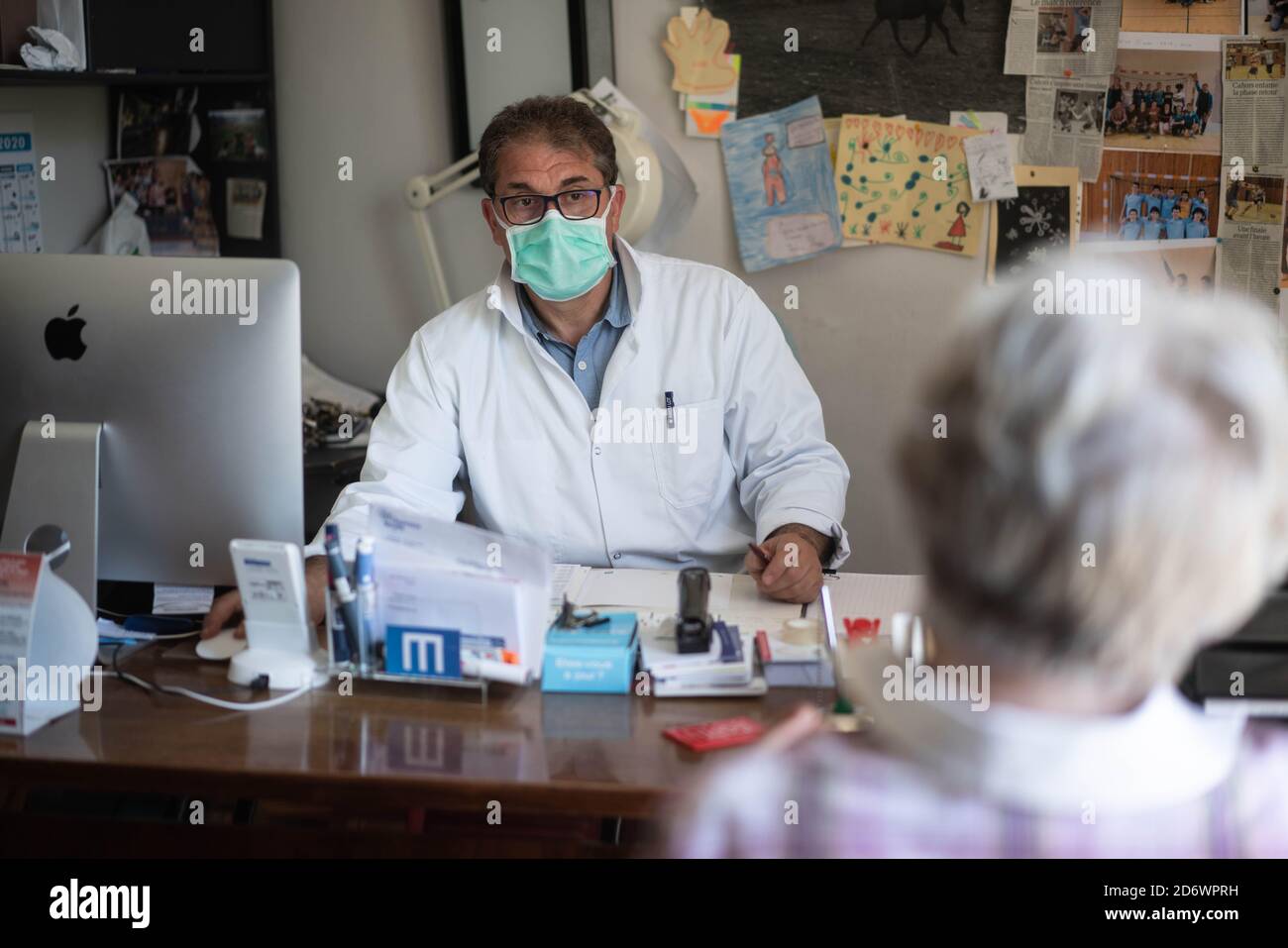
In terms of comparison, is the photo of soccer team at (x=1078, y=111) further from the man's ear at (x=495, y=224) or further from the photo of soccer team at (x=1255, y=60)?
the man's ear at (x=495, y=224)

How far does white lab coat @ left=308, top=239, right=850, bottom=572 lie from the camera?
2.17 metres

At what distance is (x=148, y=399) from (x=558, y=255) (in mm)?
778

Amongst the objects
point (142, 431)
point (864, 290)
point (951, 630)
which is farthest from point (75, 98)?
point (951, 630)

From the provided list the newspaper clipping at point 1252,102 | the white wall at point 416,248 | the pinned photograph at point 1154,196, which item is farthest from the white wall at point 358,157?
the newspaper clipping at point 1252,102

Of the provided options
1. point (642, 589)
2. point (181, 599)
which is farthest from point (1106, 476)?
point (181, 599)

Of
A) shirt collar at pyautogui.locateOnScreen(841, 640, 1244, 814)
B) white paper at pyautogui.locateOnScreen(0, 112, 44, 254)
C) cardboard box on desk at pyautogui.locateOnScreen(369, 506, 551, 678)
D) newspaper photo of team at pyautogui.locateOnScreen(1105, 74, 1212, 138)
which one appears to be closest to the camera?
shirt collar at pyautogui.locateOnScreen(841, 640, 1244, 814)

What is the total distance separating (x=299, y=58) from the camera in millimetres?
3170

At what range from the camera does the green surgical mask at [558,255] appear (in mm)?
2111

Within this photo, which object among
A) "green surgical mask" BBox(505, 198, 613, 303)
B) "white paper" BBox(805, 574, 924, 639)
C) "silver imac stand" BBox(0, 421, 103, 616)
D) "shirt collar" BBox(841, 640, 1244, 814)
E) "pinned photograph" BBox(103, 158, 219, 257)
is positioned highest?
"pinned photograph" BBox(103, 158, 219, 257)

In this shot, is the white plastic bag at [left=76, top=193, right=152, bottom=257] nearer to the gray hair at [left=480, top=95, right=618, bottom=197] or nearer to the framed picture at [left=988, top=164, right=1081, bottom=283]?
the gray hair at [left=480, top=95, right=618, bottom=197]

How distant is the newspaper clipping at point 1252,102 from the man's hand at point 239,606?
235 centimetres

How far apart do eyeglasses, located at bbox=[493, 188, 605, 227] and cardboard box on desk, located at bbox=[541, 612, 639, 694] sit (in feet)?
2.97

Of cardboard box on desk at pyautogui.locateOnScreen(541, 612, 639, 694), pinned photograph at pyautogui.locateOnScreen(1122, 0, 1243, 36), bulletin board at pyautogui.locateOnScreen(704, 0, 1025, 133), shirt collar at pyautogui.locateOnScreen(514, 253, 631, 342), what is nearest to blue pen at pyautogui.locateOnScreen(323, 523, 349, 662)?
cardboard box on desk at pyautogui.locateOnScreen(541, 612, 639, 694)
